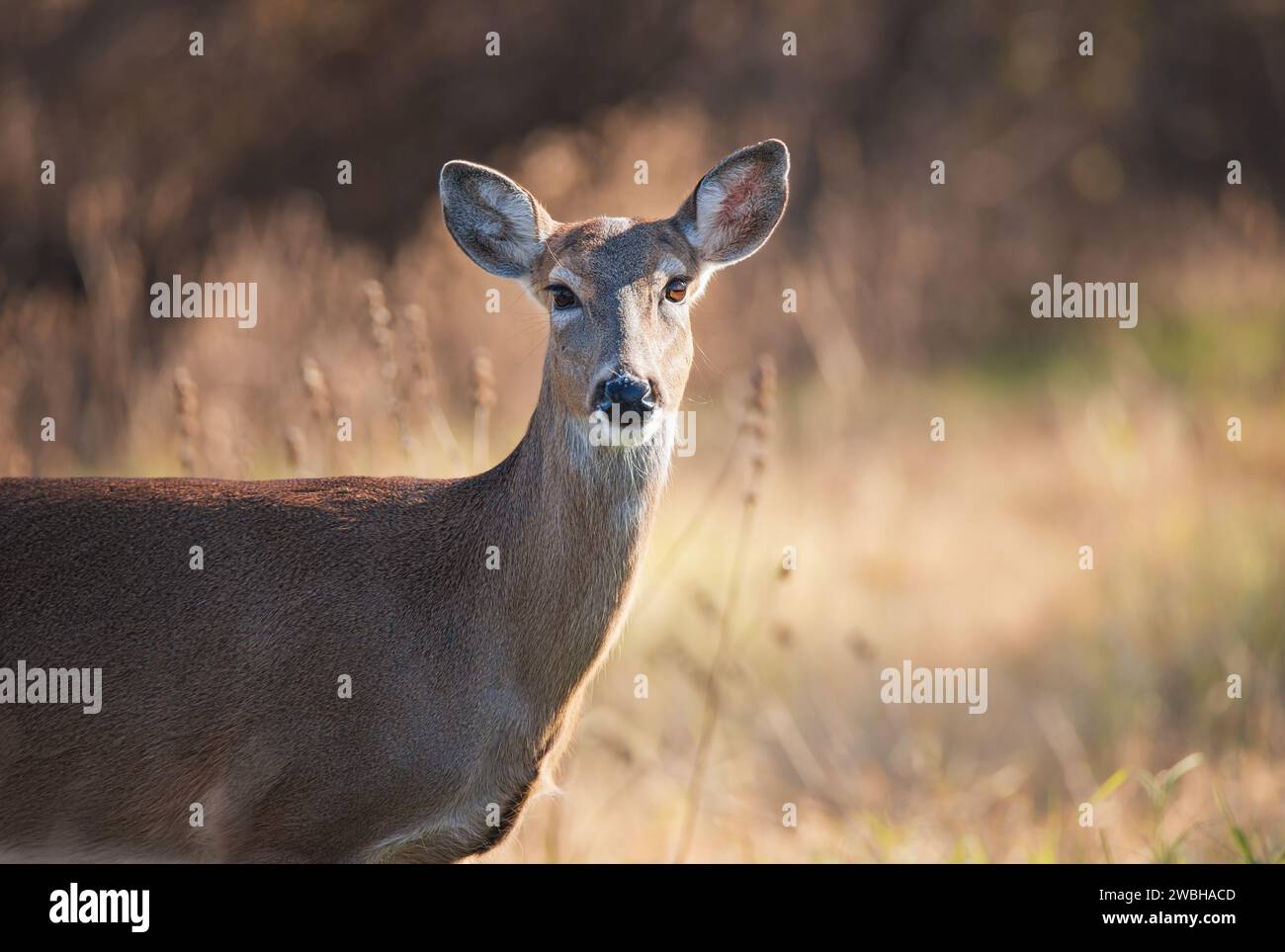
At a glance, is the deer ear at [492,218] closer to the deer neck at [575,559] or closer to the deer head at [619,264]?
the deer head at [619,264]

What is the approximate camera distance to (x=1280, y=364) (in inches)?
498

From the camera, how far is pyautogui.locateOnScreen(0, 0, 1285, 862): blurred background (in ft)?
25.7

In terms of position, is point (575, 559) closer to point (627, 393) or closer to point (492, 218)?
point (627, 393)

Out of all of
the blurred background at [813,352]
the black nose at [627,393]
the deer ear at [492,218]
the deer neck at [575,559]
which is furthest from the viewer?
the blurred background at [813,352]

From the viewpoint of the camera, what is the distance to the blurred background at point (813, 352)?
782 centimetres

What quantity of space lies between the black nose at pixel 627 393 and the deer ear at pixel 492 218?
3.46ft

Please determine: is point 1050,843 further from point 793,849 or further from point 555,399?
point 555,399

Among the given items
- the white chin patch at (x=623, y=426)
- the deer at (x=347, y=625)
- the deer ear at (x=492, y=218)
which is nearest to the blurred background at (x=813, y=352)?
the deer ear at (x=492, y=218)

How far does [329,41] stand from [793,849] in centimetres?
1200

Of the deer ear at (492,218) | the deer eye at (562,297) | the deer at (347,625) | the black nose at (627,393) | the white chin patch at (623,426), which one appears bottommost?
the deer at (347,625)

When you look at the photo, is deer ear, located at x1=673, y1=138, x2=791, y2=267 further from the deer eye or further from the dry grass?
the dry grass

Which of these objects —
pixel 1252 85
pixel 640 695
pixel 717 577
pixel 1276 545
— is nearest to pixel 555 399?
pixel 640 695

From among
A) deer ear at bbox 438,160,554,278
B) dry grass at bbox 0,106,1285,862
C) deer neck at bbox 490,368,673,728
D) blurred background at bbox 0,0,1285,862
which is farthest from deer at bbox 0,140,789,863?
blurred background at bbox 0,0,1285,862

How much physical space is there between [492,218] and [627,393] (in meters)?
1.24
